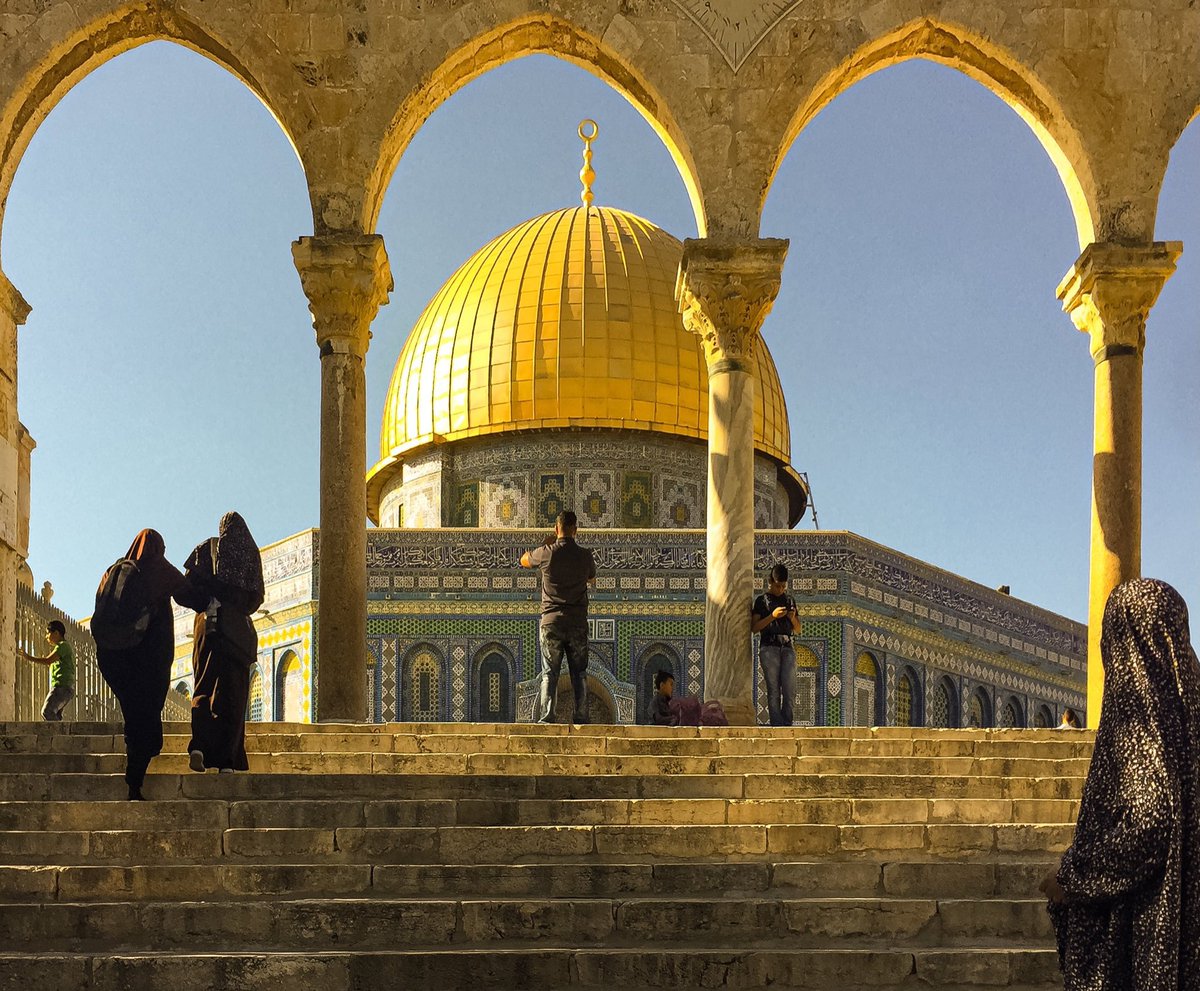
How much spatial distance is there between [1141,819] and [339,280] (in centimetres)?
768

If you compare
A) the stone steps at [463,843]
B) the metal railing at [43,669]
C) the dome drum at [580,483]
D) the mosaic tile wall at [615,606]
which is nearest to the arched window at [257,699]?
the mosaic tile wall at [615,606]

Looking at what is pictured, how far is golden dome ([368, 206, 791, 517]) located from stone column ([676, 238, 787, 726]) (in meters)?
15.5

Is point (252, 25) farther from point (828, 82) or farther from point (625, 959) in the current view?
point (625, 959)

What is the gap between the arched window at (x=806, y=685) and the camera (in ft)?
79.1

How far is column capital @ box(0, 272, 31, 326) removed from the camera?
426 inches

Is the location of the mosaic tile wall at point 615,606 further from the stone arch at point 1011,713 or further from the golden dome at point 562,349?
the stone arch at point 1011,713

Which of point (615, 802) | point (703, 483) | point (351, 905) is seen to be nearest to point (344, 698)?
point (615, 802)

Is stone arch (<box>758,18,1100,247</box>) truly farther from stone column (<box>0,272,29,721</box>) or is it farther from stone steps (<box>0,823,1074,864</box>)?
stone steps (<box>0,823,1074,864</box>)

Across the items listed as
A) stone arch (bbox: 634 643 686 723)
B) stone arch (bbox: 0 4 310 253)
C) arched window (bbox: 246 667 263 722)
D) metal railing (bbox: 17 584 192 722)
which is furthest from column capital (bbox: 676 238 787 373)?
arched window (bbox: 246 667 263 722)

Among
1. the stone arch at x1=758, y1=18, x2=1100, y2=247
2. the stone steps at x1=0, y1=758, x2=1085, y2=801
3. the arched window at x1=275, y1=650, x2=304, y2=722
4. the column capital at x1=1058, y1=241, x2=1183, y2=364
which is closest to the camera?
the stone steps at x1=0, y1=758, x2=1085, y2=801

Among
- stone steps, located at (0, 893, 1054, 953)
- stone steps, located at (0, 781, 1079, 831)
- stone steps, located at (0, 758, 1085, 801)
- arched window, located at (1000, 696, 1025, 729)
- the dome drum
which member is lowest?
stone steps, located at (0, 893, 1054, 953)

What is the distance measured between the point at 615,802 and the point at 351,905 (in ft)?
4.84

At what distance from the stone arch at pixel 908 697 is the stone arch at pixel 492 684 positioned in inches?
224

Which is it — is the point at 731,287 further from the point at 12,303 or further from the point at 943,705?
the point at 943,705
